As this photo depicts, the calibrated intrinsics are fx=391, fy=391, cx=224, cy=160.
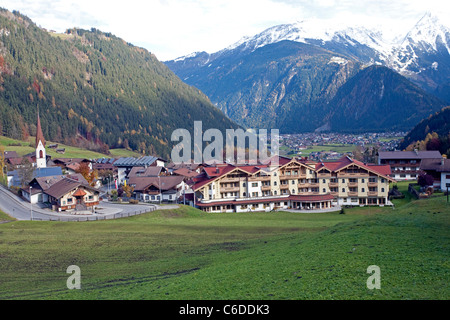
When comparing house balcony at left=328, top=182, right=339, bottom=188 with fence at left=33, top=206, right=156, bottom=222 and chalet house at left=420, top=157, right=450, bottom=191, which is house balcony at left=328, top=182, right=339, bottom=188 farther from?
fence at left=33, top=206, right=156, bottom=222

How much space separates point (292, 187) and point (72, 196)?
35.4 meters

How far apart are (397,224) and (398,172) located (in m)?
64.4

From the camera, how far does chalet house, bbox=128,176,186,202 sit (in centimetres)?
7012

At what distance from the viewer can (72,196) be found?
57219 millimetres

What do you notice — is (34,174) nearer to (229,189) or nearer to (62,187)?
(62,187)

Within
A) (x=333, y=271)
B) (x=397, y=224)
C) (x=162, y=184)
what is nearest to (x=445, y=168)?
(x=397, y=224)

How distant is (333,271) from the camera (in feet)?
64.3

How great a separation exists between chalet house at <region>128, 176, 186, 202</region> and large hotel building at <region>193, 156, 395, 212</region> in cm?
575

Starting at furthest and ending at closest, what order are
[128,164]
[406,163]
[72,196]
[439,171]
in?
[128,164] → [406,163] → [439,171] → [72,196]

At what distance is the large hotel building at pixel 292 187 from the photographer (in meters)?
63.8

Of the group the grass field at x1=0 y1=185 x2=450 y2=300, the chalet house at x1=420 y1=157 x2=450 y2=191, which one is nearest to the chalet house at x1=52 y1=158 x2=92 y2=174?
the grass field at x1=0 y1=185 x2=450 y2=300

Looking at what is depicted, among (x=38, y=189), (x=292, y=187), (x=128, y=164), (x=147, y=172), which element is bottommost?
(x=292, y=187)

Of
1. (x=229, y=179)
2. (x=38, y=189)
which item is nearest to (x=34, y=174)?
(x=38, y=189)
